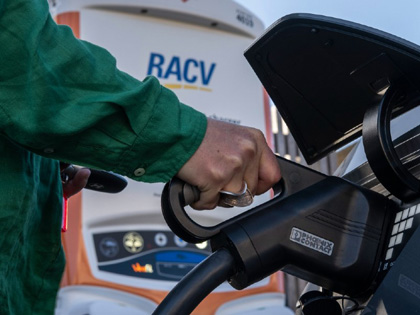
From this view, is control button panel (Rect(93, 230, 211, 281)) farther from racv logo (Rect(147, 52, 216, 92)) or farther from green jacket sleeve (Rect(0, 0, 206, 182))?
green jacket sleeve (Rect(0, 0, 206, 182))

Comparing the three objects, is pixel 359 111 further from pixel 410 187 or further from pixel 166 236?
pixel 166 236

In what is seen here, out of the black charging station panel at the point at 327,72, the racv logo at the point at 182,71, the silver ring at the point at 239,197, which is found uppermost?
the racv logo at the point at 182,71

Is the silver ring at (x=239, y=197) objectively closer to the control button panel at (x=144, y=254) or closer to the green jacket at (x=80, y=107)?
the green jacket at (x=80, y=107)

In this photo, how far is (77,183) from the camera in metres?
1.27

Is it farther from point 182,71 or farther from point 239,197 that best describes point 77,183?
point 182,71

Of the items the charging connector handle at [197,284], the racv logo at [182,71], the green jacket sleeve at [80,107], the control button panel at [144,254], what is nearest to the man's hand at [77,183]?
the green jacket sleeve at [80,107]

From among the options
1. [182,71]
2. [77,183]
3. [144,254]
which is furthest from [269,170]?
[182,71]

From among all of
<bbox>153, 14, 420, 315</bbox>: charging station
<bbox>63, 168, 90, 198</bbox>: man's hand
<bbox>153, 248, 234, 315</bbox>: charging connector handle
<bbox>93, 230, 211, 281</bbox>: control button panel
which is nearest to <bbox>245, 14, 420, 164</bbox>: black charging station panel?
<bbox>153, 14, 420, 315</bbox>: charging station

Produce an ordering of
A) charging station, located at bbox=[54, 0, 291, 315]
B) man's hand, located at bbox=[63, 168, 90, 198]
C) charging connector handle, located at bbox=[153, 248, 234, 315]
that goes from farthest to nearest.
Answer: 1. charging station, located at bbox=[54, 0, 291, 315]
2. man's hand, located at bbox=[63, 168, 90, 198]
3. charging connector handle, located at bbox=[153, 248, 234, 315]

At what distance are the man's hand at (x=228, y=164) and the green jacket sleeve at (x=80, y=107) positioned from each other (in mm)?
14

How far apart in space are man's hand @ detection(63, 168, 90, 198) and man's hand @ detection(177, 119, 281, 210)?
0.42 metres

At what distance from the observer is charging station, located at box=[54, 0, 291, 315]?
3342 millimetres

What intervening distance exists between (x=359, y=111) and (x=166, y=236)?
259 centimetres

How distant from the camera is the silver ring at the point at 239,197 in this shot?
87 centimetres
